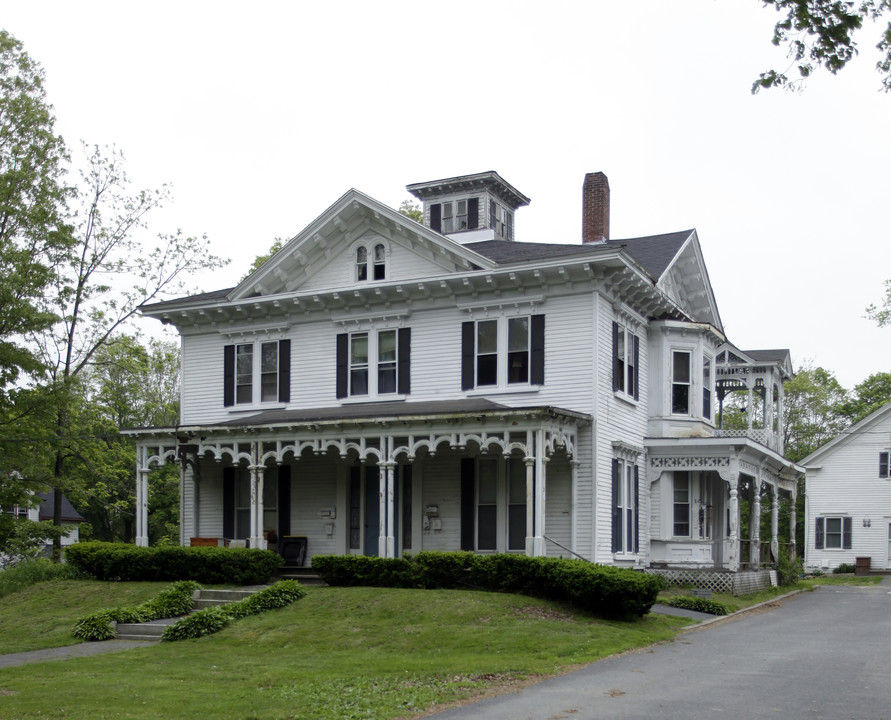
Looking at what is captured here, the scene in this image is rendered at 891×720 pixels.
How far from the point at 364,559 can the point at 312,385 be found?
636 cm

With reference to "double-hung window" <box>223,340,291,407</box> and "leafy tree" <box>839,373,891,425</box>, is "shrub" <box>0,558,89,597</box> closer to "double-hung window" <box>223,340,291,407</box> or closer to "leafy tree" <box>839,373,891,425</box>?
"double-hung window" <box>223,340,291,407</box>

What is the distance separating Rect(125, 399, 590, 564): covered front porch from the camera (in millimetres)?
21984

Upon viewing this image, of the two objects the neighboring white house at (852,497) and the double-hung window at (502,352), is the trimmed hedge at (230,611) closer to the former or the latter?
the double-hung window at (502,352)

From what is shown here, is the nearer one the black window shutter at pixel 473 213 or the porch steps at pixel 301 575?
the porch steps at pixel 301 575

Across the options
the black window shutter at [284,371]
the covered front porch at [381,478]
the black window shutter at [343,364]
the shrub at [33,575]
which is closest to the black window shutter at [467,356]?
the covered front porch at [381,478]

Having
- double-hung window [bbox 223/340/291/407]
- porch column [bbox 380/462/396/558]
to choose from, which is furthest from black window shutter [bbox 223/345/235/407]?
porch column [bbox 380/462/396/558]

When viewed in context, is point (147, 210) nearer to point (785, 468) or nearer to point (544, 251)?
point (544, 251)

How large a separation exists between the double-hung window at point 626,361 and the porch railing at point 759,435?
336 centimetres

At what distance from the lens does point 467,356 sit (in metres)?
24.6

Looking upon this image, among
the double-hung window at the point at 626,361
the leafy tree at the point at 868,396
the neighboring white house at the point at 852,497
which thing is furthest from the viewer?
the leafy tree at the point at 868,396

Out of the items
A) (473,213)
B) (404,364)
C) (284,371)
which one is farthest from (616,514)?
(473,213)

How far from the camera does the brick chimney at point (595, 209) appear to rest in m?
28.9

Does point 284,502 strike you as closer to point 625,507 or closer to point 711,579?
point 625,507

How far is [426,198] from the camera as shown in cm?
3344
